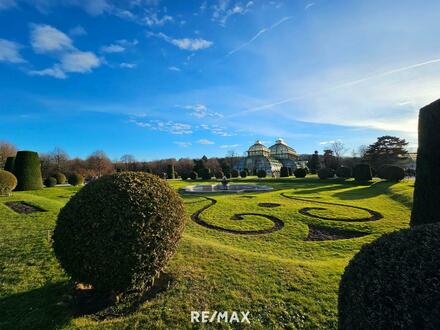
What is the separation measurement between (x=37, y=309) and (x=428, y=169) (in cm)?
775

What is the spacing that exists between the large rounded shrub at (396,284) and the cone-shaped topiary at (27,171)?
92.1 ft

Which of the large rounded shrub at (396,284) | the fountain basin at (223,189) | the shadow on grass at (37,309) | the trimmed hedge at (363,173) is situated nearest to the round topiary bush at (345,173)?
the trimmed hedge at (363,173)

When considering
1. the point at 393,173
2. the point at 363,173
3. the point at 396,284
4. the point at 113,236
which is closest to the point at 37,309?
the point at 113,236

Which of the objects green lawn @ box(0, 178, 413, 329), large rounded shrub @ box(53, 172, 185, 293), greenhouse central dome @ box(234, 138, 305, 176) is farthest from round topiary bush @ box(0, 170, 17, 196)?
greenhouse central dome @ box(234, 138, 305, 176)

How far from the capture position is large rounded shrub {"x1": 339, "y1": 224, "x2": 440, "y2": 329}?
1.79 metres

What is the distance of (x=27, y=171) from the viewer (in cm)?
2281

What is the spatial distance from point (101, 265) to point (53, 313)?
1.18 metres

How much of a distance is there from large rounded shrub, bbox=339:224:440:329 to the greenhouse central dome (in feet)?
205

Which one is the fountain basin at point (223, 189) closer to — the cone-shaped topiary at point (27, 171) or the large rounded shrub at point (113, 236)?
the cone-shaped topiary at point (27, 171)

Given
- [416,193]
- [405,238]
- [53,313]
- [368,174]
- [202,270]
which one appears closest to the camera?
[405,238]

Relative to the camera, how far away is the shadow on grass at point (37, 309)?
3801 mm

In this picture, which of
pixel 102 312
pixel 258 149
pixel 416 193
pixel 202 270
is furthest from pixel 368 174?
pixel 258 149

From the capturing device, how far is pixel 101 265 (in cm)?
401

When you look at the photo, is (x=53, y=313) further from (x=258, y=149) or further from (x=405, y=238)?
(x=258, y=149)
